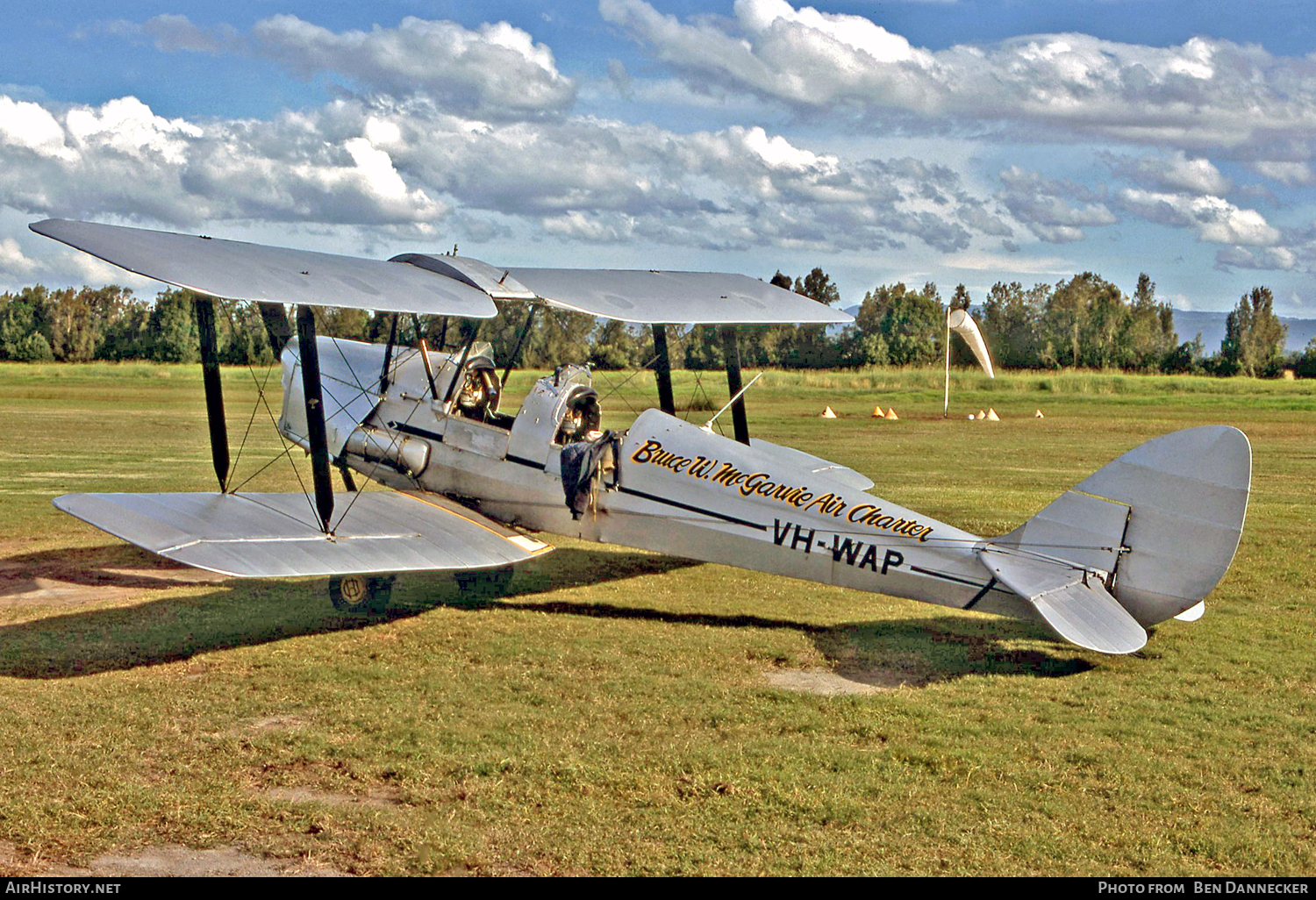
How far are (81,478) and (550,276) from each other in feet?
35.3

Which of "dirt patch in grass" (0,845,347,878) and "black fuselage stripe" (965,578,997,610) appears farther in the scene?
"black fuselage stripe" (965,578,997,610)

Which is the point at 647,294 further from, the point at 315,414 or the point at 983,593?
the point at 983,593

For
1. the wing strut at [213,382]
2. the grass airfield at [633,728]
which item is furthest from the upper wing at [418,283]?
the grass airfield at [633,728]

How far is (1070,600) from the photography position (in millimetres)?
6980

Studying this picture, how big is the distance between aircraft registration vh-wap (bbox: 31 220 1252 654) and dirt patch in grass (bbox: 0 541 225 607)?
1.43m

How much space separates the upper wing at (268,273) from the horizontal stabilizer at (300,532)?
1.75 m

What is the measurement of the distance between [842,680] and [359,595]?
4126 mm

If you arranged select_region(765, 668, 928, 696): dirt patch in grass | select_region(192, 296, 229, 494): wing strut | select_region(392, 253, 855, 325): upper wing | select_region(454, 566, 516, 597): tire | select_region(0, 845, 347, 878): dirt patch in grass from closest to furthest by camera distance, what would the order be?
select_region(0, 845, 347, 878): dirt patch in grass → select_region(765, 668, 928, 696): dirt patch in grass → select_region(392, 253, 855, 325): upper wing → select_region(192, 296, 229, 494): wing strut → select_region(454, 566, 516, 597): tire

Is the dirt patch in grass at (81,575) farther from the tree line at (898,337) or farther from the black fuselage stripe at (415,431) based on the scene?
the tree line at (898,337)

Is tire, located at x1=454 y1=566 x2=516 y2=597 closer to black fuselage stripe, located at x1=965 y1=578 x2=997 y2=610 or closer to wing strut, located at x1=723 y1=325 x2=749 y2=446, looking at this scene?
wing strut, located at x1=723 y1=325 x2=749 y2=446

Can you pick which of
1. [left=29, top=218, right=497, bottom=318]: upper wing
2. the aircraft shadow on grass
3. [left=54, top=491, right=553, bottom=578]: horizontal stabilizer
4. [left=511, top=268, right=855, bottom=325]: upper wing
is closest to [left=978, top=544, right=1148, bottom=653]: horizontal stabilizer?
the aircraft shadow on grass

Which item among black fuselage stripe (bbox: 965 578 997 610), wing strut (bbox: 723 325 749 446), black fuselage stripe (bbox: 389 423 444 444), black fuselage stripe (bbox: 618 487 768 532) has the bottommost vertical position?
black fuselage stripe (bbox: 965 578 997 610)

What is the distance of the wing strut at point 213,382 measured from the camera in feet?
31.9

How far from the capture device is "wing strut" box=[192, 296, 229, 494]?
383 inches
